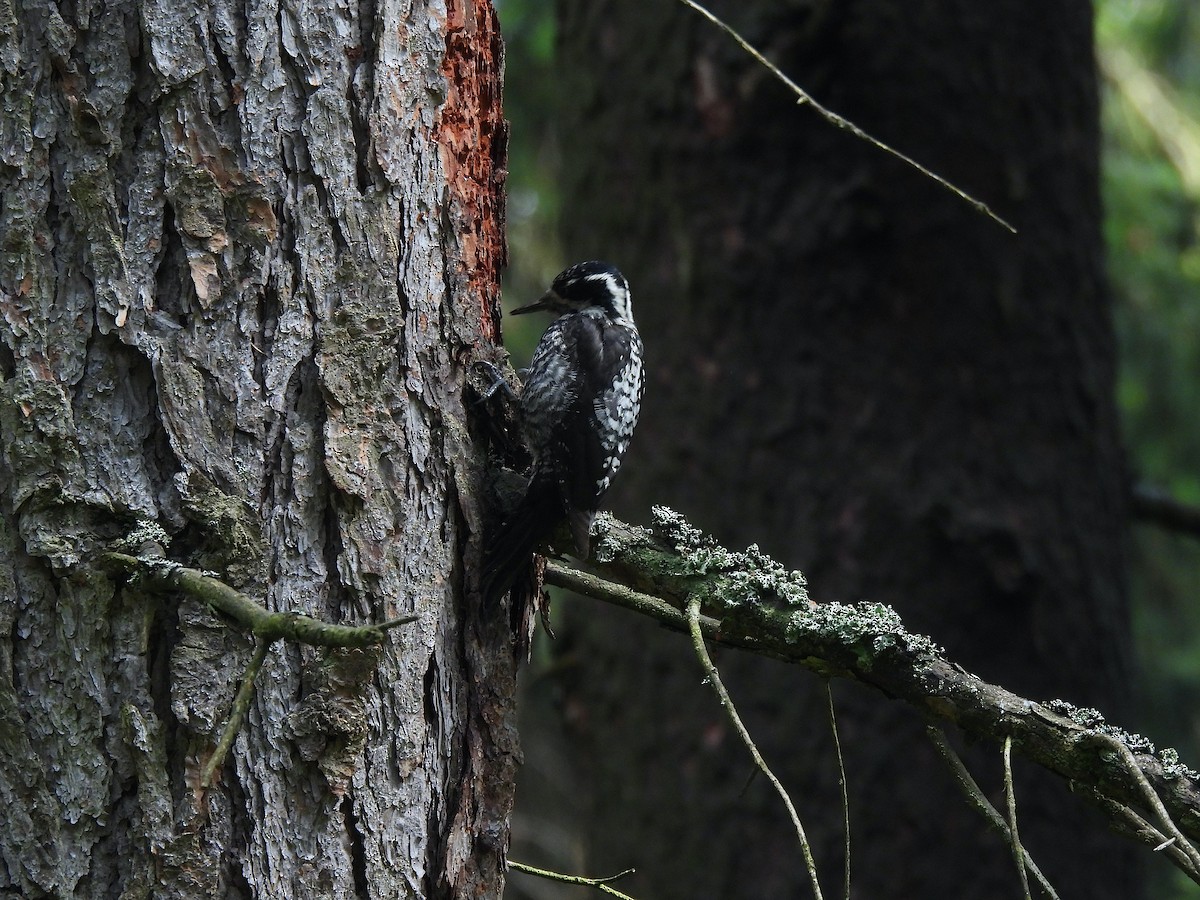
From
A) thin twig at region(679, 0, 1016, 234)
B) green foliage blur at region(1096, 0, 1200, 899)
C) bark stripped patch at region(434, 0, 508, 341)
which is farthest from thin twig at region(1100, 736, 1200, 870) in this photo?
green foliage blur at region(1096, 0, 1200, 899)

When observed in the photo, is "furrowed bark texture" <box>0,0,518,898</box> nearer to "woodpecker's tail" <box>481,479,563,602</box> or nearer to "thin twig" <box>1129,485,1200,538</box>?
"woodpecker's tail" <box>481,479,563,602</box>

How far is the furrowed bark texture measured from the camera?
1.68 meters

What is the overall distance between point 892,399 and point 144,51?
2.68m

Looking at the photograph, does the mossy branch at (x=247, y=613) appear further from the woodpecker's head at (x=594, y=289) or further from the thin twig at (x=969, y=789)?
the woodpecker's head at (x=594, y=289)

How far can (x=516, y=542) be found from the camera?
2.11 meters

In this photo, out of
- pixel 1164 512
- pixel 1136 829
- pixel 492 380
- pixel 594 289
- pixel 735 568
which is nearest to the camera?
pixel 1136 829

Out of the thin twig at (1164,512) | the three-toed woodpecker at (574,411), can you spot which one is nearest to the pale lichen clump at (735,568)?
the three-toed woodpecker at (574,411)

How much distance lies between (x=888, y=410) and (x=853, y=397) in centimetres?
12

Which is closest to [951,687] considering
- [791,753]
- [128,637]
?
[128,637]

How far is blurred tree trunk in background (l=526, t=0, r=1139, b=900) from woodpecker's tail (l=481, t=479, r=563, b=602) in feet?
6.23

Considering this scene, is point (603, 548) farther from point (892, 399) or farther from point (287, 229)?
point (892, 399)

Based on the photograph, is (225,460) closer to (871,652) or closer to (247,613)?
(247,613)

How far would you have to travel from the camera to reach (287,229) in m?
1.87

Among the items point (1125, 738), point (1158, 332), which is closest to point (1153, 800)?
point (1125, 738)
